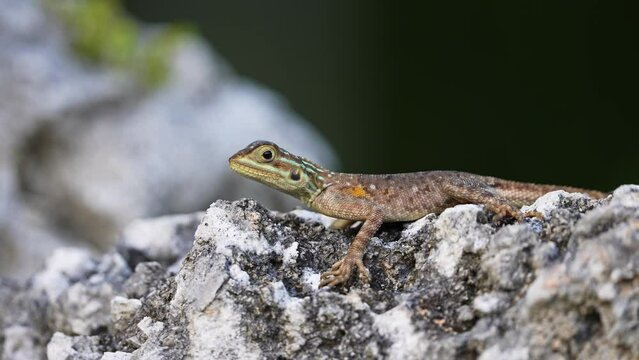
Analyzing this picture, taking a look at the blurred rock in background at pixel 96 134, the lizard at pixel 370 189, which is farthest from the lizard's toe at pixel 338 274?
the blurred rock in background at pixel 96 134

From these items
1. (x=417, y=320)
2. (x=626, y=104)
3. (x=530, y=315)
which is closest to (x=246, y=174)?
(x=417, y=320)

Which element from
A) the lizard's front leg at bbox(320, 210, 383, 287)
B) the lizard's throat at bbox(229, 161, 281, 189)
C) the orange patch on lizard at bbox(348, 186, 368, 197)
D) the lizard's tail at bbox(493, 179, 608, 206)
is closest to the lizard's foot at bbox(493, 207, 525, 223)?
the lizard's front leg at bbox(320, 210, 383, 287)

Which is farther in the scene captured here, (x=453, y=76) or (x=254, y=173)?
(x=453, y=76)

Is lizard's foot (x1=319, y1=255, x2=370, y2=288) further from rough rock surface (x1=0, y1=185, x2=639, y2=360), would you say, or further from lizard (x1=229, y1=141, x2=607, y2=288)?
lizard (x1=229, y1=141, x2=607, y2=288)

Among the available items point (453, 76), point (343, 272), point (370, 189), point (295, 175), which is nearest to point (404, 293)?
point (343, 272)

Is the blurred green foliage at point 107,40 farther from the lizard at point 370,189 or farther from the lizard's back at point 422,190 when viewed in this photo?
the lizard's back at point 422,190

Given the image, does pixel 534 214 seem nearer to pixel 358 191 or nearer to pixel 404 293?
pixel 404 293
